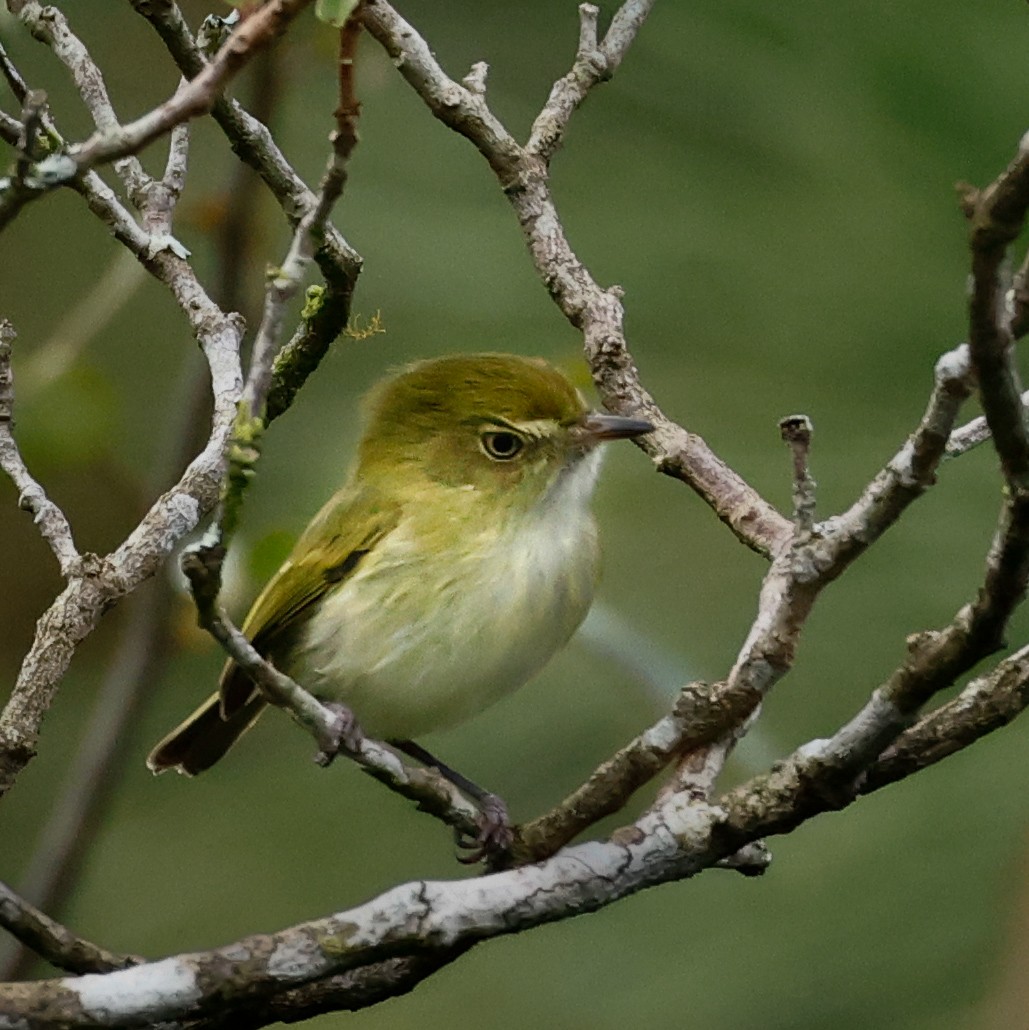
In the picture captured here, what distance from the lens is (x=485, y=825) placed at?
2107 millimetres

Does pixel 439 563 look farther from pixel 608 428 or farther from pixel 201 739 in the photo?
pixel 201 739

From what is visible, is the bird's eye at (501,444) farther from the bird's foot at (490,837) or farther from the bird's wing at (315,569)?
the bird's foot at (490,837)

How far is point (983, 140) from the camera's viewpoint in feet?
10.9

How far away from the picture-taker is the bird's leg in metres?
2.04

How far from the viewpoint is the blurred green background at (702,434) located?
3219 mm

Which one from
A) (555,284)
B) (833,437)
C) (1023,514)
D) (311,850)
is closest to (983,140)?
(833,437)

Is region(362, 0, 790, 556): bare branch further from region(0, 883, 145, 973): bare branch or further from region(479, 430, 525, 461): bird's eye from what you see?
region(0, 883, 145, 973): bare branch

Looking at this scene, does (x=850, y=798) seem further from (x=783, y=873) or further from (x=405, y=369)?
(x=783, y=873)

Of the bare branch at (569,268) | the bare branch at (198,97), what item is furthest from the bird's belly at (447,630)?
the bare branch at (198,97)

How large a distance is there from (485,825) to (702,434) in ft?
5.79

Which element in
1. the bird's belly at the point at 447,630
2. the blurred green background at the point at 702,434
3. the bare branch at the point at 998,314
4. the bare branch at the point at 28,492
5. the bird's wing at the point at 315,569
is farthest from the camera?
the blurred green background at the point at 702,434

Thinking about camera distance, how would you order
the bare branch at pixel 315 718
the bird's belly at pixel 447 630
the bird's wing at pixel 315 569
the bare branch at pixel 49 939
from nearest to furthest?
the bare branch at pixel 315 718, the bare branch at pixel 49 939, the bird's belly at pixel 447 630, the bird's wing at pixel 315 569

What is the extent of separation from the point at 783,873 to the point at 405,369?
4.14ft

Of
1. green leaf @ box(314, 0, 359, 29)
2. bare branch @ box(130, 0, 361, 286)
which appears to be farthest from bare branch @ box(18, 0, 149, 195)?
green leaf @ box(314, 0, 359, 29)
